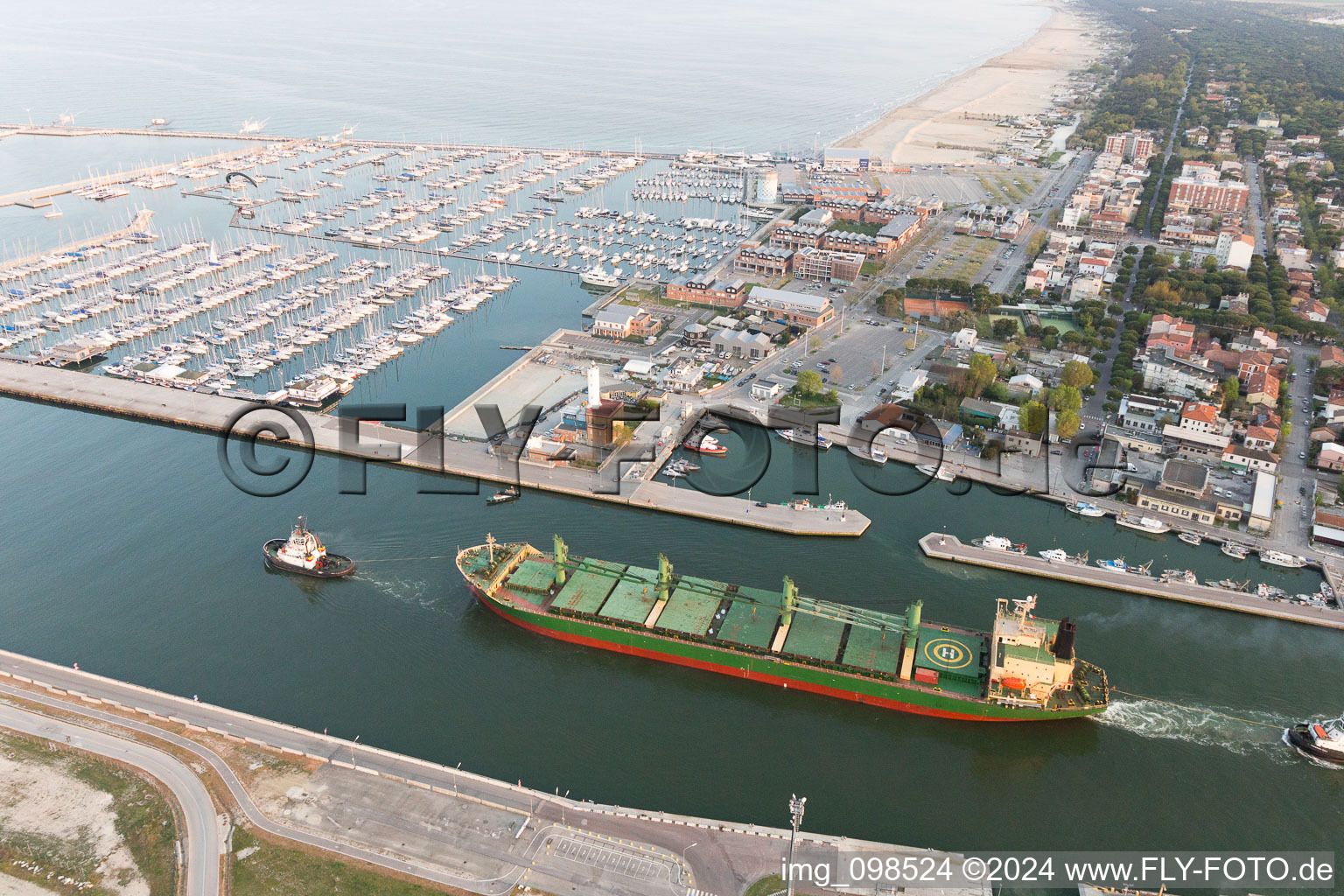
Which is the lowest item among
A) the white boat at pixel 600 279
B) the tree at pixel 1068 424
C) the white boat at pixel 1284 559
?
the white boat at pixel 1284 559

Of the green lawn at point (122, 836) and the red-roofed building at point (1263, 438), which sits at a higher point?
the red-roofed building at point (1263, 438)

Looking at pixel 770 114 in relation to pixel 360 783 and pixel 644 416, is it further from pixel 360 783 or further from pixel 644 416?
pixel 360 783

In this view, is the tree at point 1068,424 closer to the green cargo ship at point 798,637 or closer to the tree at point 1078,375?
the tree at point 1078,375

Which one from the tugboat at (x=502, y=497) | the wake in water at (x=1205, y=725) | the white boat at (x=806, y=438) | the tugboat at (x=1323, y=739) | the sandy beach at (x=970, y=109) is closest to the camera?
the tugboat at (x=1323, y=739)

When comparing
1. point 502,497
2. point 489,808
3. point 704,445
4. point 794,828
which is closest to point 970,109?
point 704,445

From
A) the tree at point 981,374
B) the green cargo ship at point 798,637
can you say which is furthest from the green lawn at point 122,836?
the tree at point 981,374

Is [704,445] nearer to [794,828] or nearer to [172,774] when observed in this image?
[794,828]

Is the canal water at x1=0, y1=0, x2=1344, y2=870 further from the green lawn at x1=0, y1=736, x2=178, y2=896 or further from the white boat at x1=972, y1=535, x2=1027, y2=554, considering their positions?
the green lawn at x1=0, y1=736, x2=178, y2=896
